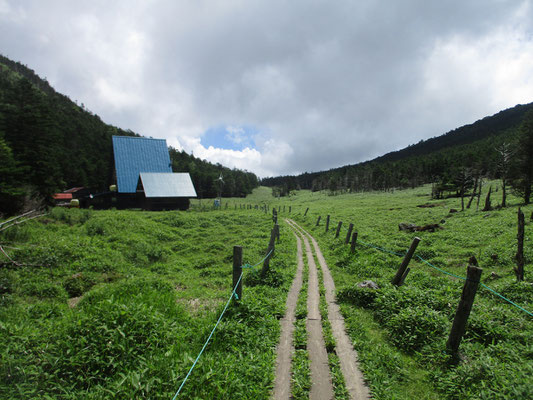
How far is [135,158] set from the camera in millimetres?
49031

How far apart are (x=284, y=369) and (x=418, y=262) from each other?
11698 millimetres

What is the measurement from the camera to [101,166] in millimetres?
84500

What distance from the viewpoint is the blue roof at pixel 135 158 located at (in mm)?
45344

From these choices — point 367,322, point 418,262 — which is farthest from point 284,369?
point 418,262

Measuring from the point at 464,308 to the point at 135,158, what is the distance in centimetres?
5583

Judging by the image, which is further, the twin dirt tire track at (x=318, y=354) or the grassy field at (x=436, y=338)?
the twin dirt tire track at (x=318, y=354)

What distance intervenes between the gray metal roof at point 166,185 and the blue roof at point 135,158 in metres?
5.27

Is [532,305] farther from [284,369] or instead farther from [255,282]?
[255,282]

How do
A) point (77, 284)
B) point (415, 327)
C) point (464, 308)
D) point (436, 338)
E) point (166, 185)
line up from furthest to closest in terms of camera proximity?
point (166, 185) → point (77, 284) → point (415, 327) → point (436, 338) → point (464, 308)

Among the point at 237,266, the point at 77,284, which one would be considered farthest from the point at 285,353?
the point at 77,284

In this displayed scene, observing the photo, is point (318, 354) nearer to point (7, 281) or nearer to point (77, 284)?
point (77, 284)

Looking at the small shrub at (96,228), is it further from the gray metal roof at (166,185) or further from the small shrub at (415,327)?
the gray metal roof at (166,185)

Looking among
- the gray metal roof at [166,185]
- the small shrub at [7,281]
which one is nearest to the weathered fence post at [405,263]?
the small shrub at [7,281]

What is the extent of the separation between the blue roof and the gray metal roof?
5.27 m
